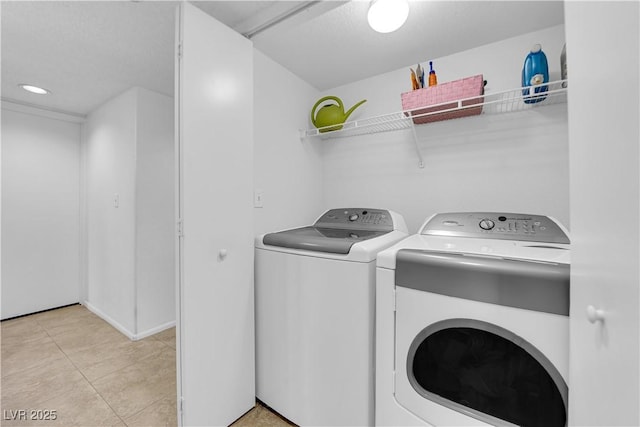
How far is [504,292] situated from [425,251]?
0.93 feet

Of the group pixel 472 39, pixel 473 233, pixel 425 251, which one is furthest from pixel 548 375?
pixel 472 39

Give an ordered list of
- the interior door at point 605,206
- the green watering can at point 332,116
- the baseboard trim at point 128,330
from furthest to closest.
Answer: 1. the baseboard trim at point 128,330
2. the green watering can at point 332,116
3. the interior door at point 605,206

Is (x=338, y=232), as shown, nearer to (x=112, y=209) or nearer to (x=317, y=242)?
(x=317, y=242)

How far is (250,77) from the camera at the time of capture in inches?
60.2

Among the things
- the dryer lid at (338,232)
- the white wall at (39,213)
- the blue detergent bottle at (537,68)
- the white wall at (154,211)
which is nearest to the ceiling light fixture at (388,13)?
the blue detergent bottle at (537,68)

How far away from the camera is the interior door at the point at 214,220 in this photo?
→ 123 centimetres

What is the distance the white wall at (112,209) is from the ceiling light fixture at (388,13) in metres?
2.15

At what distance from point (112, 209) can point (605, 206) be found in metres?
3.29

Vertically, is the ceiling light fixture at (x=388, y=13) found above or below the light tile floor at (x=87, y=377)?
above

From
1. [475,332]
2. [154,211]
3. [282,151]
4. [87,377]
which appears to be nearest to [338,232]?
[282,151]

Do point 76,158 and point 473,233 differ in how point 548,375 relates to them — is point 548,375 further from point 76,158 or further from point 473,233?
point 76,158

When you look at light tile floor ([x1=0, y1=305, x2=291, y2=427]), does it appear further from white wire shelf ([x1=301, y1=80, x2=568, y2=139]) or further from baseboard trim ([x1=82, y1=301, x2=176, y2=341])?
white wire shelf ([x1=301, y1=80, x2=568, y2=139])

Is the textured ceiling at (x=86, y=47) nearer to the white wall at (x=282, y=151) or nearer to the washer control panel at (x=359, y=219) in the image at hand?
the white wall at (x=282, y=151)

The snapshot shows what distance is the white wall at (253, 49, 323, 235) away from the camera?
5.65ft
